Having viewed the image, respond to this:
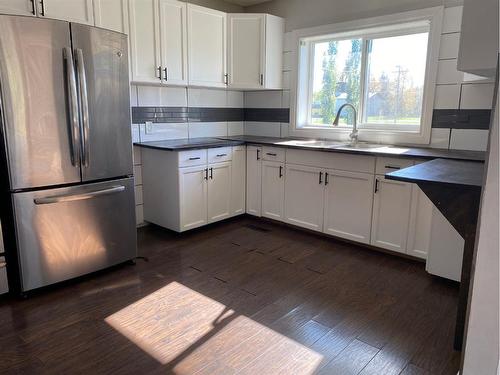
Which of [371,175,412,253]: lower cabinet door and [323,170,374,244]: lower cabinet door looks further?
[323,170,374,244]: lower cabinet door

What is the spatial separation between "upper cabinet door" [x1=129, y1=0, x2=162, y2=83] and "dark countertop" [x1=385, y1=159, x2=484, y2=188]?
2210mm

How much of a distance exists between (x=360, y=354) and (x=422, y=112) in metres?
2.19

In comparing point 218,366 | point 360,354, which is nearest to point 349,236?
point 360,354

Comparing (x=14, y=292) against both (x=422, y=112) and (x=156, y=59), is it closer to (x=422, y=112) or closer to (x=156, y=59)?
(x=156, y=59)

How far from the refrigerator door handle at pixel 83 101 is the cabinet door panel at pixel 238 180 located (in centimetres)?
161

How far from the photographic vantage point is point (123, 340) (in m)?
1.94

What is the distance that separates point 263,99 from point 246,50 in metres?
0.64

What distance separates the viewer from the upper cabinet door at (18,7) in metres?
2.32

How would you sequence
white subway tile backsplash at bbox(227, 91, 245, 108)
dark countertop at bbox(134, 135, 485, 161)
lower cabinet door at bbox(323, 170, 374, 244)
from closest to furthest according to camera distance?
dark countertop at bbox(134, 135, 485, 161), lower cabinet door at bbox(323, 170, 374, 244), white subway tile backsplash at bbox(227, 91, 245, 108)

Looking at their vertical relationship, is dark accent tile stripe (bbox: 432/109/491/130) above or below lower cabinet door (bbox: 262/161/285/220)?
above

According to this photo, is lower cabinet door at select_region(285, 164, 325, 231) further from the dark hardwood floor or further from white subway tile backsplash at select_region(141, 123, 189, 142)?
white subway tile backsplash at select_region(141, 123, 189, 142)

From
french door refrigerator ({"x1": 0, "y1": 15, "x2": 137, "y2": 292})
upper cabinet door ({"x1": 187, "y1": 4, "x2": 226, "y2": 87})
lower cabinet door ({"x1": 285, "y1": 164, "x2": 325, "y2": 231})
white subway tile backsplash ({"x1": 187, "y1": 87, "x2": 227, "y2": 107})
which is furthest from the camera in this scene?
white subway tile backsplash ({"x1": 187, "y1": 87, "x2": 227, "y2": 107})

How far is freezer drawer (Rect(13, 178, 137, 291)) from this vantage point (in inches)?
90.3

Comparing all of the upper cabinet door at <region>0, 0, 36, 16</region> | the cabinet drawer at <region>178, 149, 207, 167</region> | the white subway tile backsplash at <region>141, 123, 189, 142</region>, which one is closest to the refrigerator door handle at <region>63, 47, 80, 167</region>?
the upper cabinet door at <region>0, 0, 36, 16</region>
